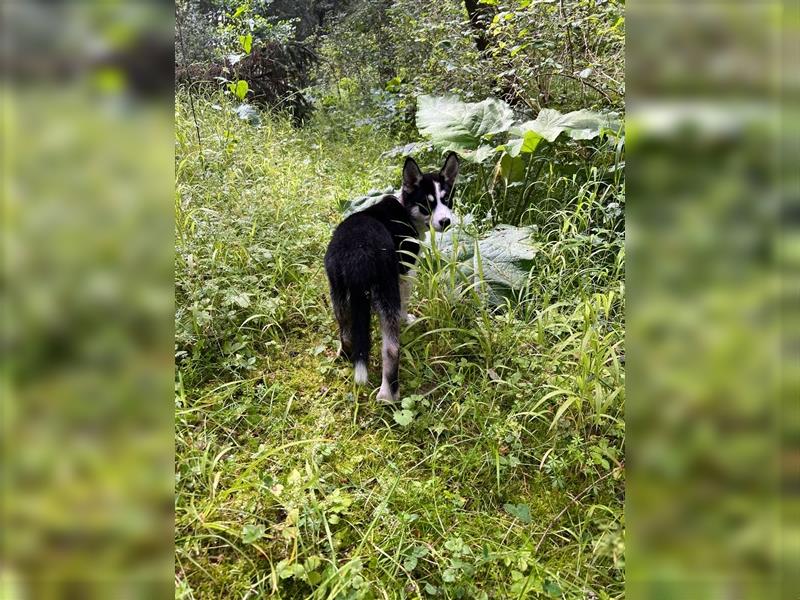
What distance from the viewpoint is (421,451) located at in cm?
226

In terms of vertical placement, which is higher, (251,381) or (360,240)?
(360,240)

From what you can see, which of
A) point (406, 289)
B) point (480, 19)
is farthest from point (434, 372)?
point (480, 19)

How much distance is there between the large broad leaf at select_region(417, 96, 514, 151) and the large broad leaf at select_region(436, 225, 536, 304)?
147cm

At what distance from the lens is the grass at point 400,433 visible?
67.1 inches

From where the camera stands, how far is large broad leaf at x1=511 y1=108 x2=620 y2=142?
12.5 feet

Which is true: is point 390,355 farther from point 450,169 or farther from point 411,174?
point 450,169
